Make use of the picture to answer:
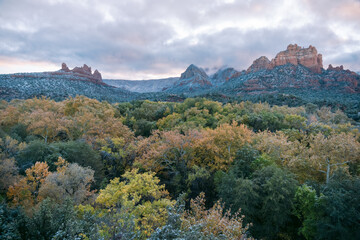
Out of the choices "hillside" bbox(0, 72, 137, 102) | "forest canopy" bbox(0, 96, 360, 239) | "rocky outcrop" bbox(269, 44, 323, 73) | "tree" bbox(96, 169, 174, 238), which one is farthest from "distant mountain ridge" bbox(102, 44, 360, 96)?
"tree" bbox(96, 169, 174, 238)

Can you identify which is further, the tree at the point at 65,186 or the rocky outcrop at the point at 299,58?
the rocky outcrop at the point at 299,58

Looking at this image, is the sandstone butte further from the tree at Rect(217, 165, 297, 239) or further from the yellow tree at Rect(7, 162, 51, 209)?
the yellow tree at Rect(7, 162, 51, 209)

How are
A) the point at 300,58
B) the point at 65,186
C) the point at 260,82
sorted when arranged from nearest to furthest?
the point at 65,186 → the point at 260,82 → the point at 300,58

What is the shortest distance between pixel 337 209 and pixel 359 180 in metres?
2.89

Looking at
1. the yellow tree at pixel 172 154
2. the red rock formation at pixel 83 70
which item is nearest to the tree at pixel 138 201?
the yellow tree at pixel 172 154

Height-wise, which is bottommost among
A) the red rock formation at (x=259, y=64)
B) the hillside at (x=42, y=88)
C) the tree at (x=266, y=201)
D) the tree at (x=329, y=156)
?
the tree at (x=266, y=201)

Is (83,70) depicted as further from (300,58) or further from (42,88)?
(300,58)

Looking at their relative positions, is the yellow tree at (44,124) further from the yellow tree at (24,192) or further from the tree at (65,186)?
the tree at (65,186)

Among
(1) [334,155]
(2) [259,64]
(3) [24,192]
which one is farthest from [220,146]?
(2) [259,64]

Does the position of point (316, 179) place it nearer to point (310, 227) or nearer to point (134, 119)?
point (310, 227)

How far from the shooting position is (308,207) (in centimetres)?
1364

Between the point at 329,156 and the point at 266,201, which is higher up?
the point at 329,156

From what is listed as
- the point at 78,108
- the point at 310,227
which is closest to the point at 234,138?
the point at 310,227

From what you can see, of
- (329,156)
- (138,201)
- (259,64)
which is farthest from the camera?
(259,64)
